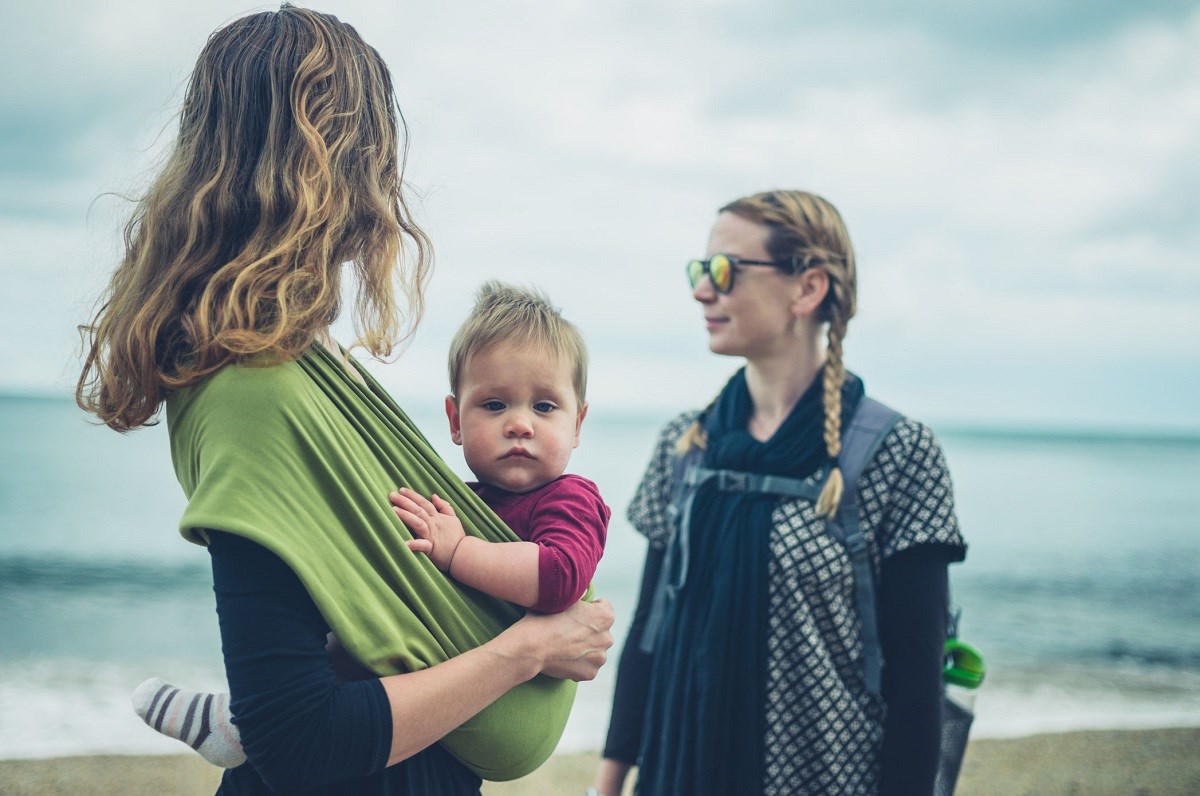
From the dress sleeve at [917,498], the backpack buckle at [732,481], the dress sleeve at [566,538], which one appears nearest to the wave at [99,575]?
the backpack buckle at [732,481]

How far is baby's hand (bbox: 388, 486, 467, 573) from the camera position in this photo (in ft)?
4.08

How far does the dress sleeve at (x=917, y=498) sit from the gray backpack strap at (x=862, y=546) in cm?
4

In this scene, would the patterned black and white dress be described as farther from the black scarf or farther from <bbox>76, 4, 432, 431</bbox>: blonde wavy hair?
<bbox>76, 4, 432, 431</bbox>: blonde wavy hair

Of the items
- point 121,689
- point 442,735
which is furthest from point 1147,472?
point 442,735

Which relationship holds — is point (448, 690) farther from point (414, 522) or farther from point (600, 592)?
point (600, 592)

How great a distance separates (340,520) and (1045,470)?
45330 mm

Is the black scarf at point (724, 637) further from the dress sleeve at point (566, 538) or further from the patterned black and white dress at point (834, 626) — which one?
the dress sleeve at point (566, 538)

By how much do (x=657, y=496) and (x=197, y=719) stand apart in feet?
5.43

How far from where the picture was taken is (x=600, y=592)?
13.1 meters

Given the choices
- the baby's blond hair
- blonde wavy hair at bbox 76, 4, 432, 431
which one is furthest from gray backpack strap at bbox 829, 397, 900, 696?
blonde wavy hair at bbox 76, 4, 432, 431

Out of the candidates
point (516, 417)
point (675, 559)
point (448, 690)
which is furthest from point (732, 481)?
point (448, 690)

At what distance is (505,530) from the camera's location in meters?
1.36

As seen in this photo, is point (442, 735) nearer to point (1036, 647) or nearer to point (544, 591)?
point (544, 591)

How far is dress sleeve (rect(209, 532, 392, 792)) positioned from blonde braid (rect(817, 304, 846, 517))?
143cm
